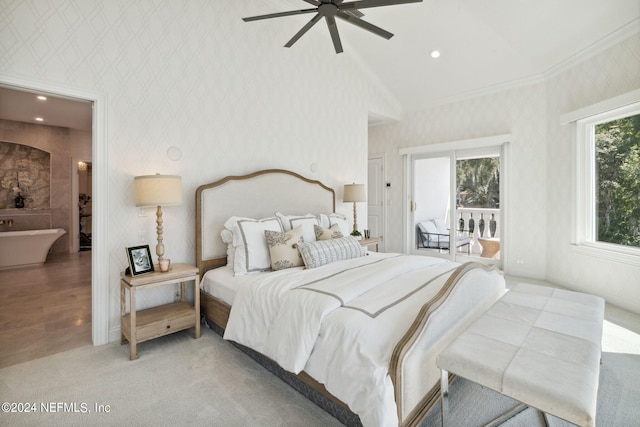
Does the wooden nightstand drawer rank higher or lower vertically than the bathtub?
lower

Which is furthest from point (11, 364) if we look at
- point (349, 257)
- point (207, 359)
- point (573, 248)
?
point (573, 248)

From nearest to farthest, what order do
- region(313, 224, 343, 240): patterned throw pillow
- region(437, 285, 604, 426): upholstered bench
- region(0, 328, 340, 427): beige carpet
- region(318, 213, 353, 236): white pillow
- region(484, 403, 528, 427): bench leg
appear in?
1. region(437, 285, 604, 426): upholstered bench
2. region(484, 403, 528, 427): bench leg
3. region(0, 328, 340, 427): beige carpet
4. region(313, 224, 343, 240): patterned throw pillow
5. region(318, 213, 353, 236): white pillow

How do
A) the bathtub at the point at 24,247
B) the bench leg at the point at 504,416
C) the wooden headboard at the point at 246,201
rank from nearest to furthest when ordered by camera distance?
the bench leg at the point at 504,416 → the wooden headboard at the point at 246,201 → the bathtub at the point at 24,247

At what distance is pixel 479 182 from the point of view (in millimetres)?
5152

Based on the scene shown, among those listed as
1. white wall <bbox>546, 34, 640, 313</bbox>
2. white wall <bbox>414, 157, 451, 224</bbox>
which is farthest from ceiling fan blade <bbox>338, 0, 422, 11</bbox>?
white wall <bbox>414, 157, 451, 224</bbox>

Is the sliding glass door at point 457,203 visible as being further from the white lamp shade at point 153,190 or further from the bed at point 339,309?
the white lamp shade at point 153,190

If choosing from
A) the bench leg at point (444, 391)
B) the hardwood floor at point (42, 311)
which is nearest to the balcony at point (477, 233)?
the bench leg at point (444, 391)

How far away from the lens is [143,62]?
110 inches

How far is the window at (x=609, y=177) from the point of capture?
339 cm

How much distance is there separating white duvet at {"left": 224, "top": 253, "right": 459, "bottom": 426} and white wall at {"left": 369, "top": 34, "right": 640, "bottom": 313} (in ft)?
8.22

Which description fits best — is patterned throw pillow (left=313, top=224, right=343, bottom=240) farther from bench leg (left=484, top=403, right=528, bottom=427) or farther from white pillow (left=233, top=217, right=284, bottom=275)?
bench leg (left=484, top=403, right=528, bottom=427)

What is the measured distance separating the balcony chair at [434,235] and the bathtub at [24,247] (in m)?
6.81

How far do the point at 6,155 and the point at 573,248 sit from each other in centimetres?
969

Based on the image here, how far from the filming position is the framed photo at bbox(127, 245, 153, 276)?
99.6 inches
